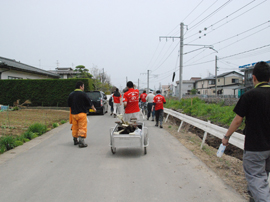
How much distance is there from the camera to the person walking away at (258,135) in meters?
2.98

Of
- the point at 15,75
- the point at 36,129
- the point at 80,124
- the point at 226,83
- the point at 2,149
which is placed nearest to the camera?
the point at 2,149

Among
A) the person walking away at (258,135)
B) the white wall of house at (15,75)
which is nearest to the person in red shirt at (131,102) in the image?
the person walking away at (258,135)

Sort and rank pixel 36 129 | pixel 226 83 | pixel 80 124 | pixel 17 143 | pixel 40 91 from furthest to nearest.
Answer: pixel 226 83 < pixel 40 91 < pixel 36 129 < pixel 17 143 < pixel 80 124

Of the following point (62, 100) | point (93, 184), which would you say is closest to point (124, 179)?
point (93, 184)

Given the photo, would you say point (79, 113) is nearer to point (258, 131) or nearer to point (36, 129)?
point (36, 129)

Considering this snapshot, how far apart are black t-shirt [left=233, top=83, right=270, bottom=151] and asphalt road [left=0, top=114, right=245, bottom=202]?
1.23 meters

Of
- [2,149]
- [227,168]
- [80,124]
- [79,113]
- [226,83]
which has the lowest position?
[227,168]

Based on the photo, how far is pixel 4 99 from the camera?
70.4 ft

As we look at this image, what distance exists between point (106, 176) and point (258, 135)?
2.98 metres

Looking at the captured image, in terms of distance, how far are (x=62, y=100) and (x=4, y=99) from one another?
5456mm

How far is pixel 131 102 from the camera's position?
277 inches

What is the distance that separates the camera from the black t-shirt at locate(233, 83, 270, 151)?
9.81ft

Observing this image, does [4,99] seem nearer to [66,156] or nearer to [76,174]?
[66,156]

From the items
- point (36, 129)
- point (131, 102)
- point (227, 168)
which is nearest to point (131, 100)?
point (131, 102)
